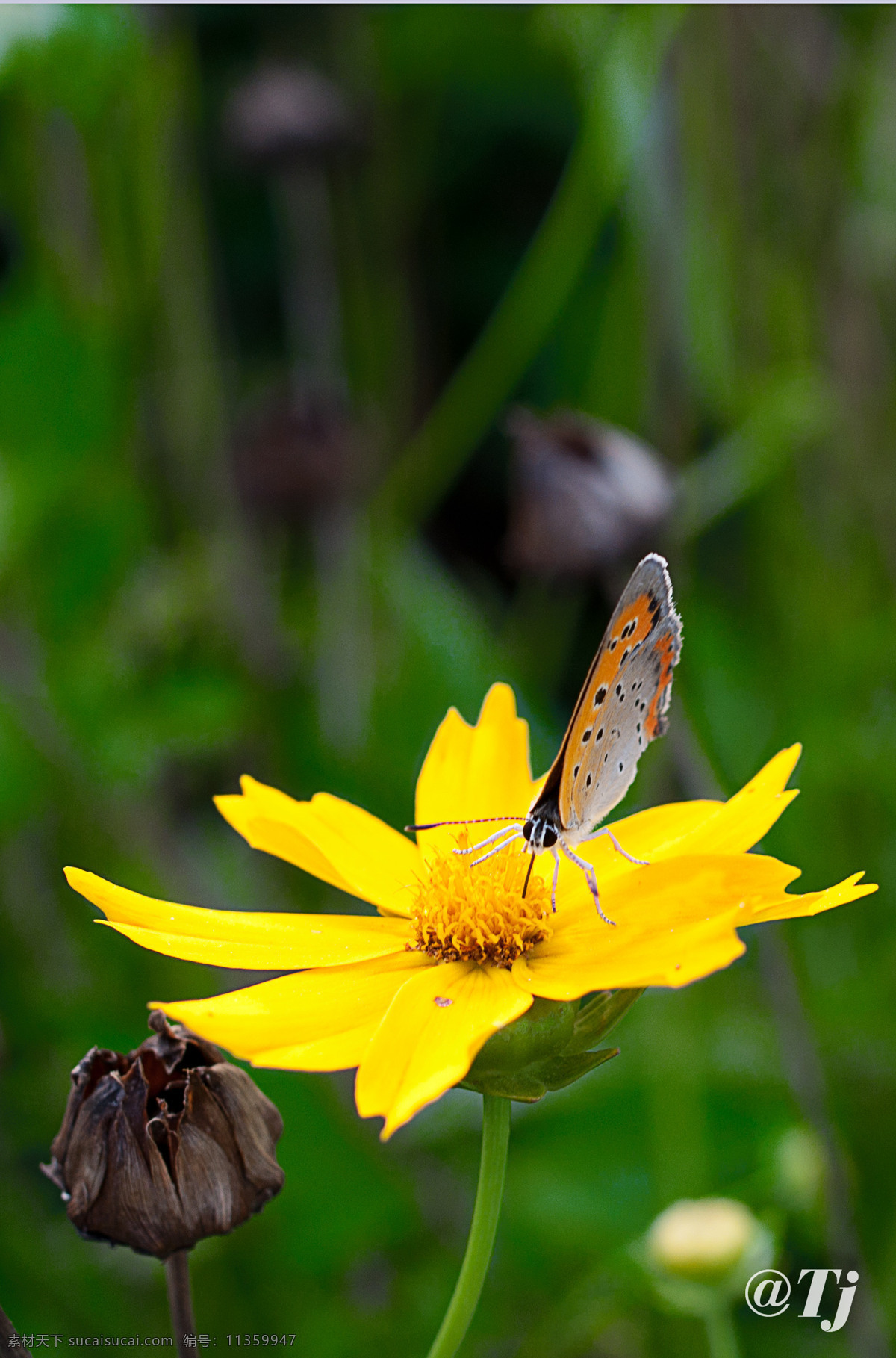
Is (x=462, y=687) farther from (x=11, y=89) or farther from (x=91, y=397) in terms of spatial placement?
(x=11, y=89)

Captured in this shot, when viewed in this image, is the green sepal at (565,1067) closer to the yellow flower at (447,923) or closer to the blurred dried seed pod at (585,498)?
the yellow flower at (447,923)

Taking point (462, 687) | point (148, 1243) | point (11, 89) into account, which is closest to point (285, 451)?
point (462, 687)

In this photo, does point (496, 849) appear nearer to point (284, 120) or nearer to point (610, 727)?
point (610, 727)

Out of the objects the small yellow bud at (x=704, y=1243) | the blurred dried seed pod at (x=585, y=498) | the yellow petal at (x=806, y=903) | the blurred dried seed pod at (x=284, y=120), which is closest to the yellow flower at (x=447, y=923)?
the yellow petal at (x=806, y=903)

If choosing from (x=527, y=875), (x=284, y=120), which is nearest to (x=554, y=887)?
(x=527, y=875)

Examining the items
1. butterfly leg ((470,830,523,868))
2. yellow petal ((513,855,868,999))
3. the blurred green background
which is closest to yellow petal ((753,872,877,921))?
yellow petal ((513,855,868,999))

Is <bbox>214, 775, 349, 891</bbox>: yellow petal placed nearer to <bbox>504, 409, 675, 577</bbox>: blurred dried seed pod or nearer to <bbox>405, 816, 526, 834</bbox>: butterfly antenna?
<bbox>405, 816, 526, 834</bbox>: butterfly antenna
